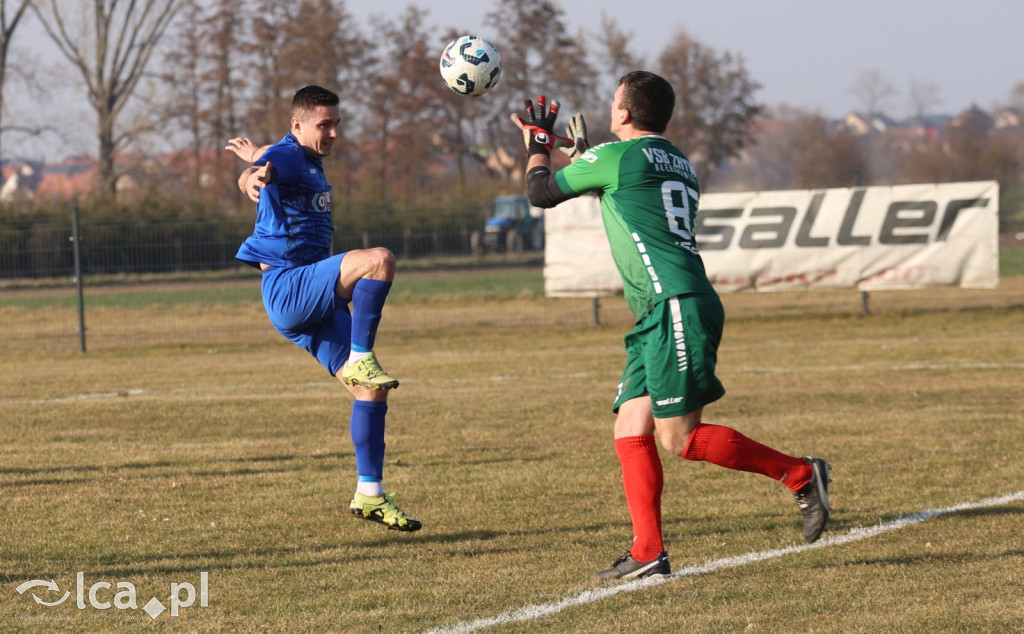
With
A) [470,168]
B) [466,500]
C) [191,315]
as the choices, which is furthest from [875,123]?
[466,500]

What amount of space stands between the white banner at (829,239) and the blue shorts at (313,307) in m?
12.3

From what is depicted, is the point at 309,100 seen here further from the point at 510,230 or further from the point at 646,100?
the point at 510,230

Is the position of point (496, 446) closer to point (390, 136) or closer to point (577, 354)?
point (577, 354)

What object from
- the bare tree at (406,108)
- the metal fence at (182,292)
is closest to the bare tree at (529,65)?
the bare tree at (406,108)

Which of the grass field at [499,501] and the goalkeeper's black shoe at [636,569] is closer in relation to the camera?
the grass field at [499,501]

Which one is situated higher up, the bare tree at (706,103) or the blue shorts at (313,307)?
the bare tree at (706,103)

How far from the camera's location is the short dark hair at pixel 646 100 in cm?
507

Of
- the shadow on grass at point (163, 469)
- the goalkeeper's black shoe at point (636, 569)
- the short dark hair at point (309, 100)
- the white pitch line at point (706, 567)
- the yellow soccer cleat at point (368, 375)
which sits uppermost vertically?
the short dark hair at point (309, 100)

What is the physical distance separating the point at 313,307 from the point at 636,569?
225 cm

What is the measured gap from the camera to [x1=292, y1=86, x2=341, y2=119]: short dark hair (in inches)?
240

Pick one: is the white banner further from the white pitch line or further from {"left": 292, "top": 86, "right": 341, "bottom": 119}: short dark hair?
{"left": 292, "top": 86, "right": 341, "bottom": 119}: short dark hair

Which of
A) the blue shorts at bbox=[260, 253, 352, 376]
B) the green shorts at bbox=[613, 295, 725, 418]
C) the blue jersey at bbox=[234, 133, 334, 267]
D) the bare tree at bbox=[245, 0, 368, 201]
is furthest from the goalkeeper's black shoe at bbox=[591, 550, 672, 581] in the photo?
the bare tree at bbox=[245, 0, 368, 201]

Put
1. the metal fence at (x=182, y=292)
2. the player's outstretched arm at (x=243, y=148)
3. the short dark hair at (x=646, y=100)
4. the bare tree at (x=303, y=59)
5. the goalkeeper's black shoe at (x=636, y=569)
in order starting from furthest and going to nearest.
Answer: the bare tree at (x=303, y=59) → the metal fence at (x=182, y=292) → the player's outstretched arm at (x=243, y=148) → the short dark hair at (x=646, y=100) → the goalkeeper's black shoe at (x=636, y=569)

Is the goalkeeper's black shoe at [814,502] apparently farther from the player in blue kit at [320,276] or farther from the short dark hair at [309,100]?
the short dark hair at [309,100]
